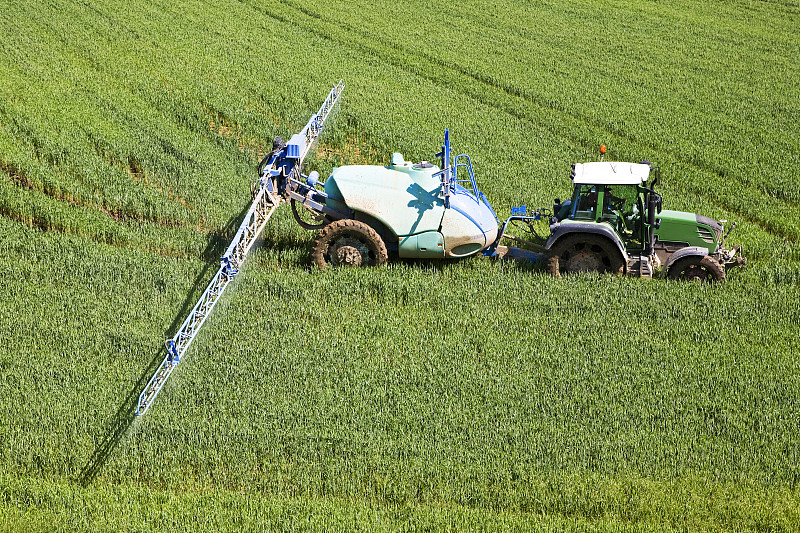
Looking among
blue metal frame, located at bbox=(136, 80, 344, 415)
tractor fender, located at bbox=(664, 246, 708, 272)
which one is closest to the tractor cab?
tractor fender, located at bbox=(664, 246, 708, 272)

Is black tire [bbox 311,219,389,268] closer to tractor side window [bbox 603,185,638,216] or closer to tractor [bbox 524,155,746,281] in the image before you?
tractor [bbox 524,155,746,281]

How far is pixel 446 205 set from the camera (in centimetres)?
1462

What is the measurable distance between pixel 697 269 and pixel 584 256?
191 centimetres

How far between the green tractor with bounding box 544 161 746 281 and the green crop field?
0.38m

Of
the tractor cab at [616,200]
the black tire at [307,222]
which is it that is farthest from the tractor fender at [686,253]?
the black tire at [307,222]

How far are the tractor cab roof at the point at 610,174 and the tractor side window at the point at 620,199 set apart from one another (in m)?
0.23

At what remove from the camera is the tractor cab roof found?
14.3 metres

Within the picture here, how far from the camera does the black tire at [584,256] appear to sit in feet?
48.0

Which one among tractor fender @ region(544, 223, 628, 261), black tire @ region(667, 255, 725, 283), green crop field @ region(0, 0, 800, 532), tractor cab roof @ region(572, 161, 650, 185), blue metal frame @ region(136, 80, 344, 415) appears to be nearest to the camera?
green crop field @ region(0, 0, 800, 532)

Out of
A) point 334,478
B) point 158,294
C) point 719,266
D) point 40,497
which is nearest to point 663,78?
point 719,266

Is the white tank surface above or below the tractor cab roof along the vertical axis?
below

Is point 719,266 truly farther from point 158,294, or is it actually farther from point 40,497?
point 40,497

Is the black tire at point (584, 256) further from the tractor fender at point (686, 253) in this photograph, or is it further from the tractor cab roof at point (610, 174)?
the tractor cab roof at point (610, 174)

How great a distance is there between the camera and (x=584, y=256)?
14844mm
